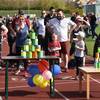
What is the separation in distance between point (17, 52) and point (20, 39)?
0.55 meters

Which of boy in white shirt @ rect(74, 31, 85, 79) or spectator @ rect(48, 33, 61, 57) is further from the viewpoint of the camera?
spectator @ rect(48, 33, 61, 57)

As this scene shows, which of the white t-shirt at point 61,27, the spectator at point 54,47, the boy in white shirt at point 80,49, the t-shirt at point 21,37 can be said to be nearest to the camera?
the boy in white shirt at point 80,49

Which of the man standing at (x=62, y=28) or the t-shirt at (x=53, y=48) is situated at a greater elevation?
the man standing at (x=62, y=28)

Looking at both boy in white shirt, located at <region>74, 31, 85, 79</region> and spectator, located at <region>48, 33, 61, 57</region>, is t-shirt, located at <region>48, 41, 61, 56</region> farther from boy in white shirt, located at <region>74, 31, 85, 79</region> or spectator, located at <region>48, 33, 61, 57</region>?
boy in white shirt, located at <region>74, 31, 85, 79</region>

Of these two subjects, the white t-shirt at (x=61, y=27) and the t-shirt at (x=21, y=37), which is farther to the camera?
the white t-shirt at (x=61, y=27)

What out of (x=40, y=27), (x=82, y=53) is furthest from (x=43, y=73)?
(x=40, y=27)

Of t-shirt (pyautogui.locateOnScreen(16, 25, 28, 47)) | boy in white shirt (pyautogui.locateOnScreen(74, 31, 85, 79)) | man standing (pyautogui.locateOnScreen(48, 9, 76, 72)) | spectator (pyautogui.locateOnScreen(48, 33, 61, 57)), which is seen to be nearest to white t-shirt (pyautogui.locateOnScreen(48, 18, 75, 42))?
man standing (pyautogui.locateOnScreen(48, 9, 76, 72))

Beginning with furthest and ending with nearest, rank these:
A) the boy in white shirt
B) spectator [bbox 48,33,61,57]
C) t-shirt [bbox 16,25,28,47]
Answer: spectator [bbox 48,33,61,57]
t-shirt [bbox 16,25,28,47]
the boy in white shirt

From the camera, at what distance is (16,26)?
1739 centimetres

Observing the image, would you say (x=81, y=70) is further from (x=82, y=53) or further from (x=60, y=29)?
(x=60, y=29)

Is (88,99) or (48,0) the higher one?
(48,0)

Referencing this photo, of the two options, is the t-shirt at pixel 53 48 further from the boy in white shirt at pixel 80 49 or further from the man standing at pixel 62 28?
the boy in white shirt at pixel 80 49

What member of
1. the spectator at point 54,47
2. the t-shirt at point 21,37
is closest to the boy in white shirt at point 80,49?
the spectator at point 54,47

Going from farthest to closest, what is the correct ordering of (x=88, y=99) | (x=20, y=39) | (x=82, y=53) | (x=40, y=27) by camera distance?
(x=40, y=27), (x=20, y=39), (x=82, y=53), (x=88, y=99)
